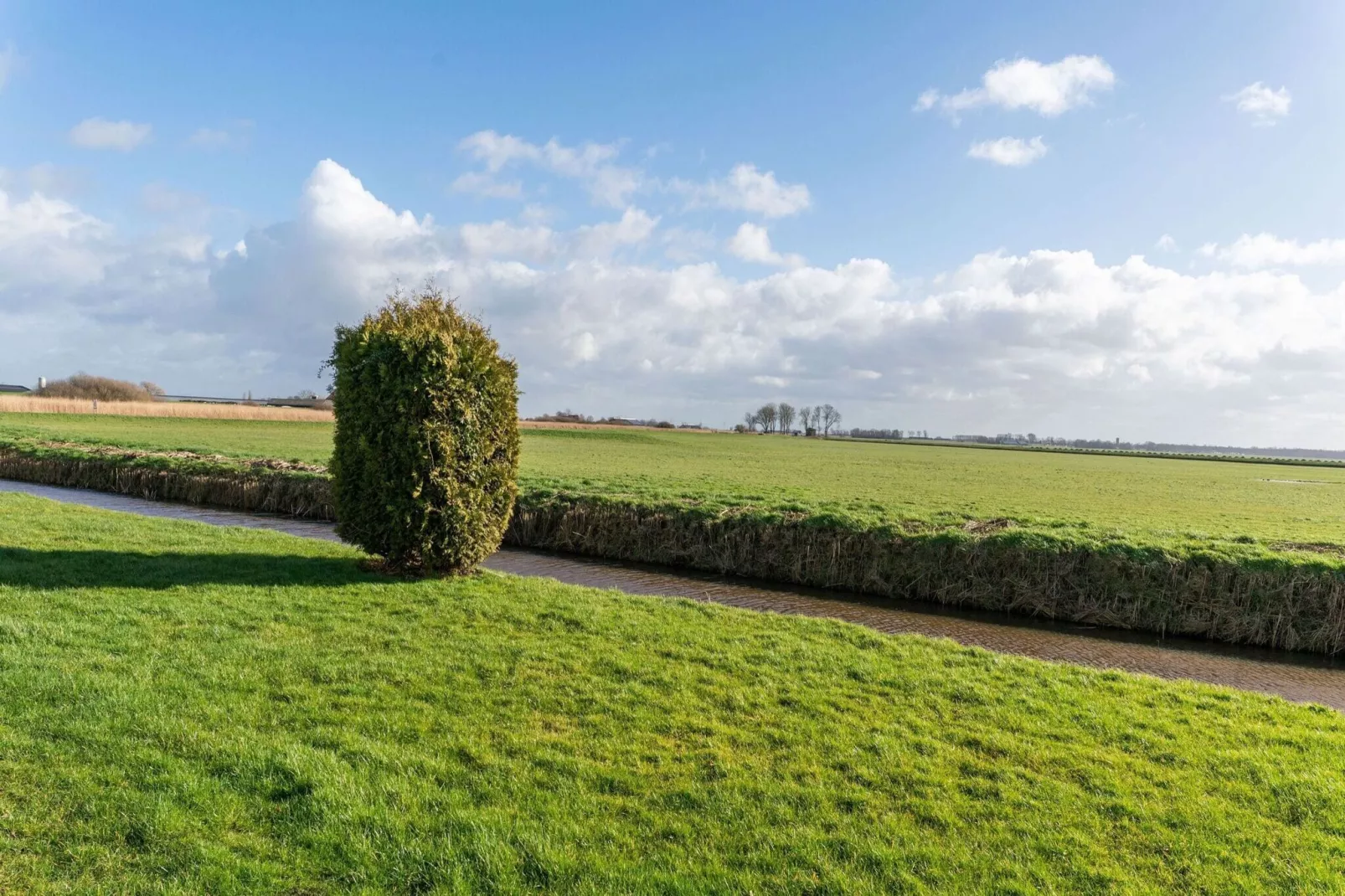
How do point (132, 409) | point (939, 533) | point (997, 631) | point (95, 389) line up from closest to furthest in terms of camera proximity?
point (997, 631) < point (939, 533) < point (132, 409) < point (95, 389)

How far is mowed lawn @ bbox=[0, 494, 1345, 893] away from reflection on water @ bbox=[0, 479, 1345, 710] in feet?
11.3

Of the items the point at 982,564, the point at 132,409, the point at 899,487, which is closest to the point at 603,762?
the point at 982,564

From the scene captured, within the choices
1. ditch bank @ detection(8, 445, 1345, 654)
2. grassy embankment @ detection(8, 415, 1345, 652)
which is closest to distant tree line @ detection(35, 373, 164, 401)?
grassy embankment @ detection(8, 415, 1345, 652)

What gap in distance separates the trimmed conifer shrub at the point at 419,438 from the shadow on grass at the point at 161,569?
0.89 metres

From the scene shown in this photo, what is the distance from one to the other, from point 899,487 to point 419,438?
26221 millimetres

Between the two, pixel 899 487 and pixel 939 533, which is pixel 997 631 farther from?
pixel 899 487

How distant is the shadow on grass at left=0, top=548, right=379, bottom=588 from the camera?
1065 centimetres

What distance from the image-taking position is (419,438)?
11.8m

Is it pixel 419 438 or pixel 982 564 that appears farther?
pixel 982 564

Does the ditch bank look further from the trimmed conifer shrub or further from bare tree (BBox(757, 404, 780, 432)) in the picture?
bare tree (BBox(757, 404, 780, 432))

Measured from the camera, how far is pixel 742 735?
6.52 m

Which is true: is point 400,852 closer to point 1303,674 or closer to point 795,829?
point 795,829

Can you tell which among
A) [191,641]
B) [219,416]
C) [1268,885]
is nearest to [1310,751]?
[1268,885]

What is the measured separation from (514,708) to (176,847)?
9.41ft
